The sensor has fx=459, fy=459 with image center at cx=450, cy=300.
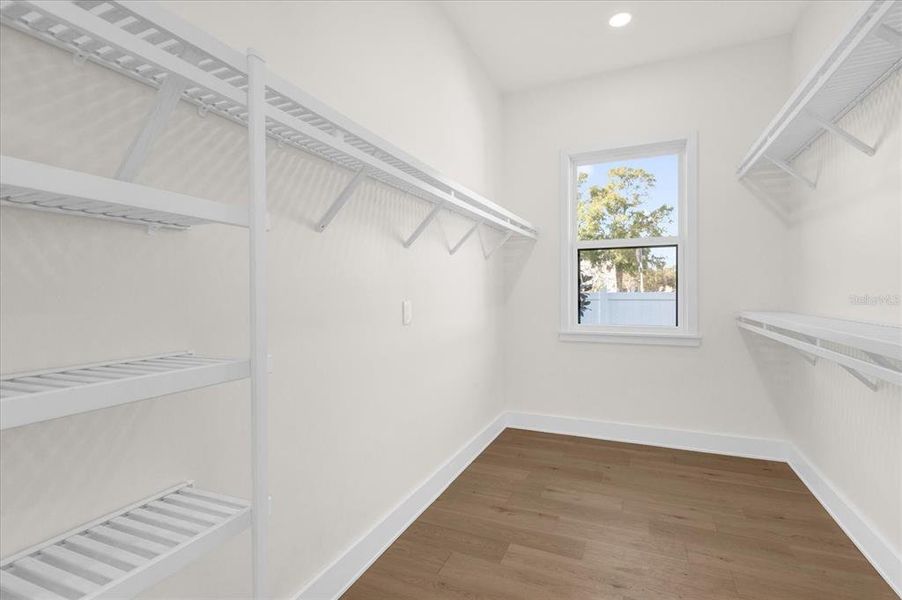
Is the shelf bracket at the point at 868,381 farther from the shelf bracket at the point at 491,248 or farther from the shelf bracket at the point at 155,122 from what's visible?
the shelf bracket at the point at 155,122

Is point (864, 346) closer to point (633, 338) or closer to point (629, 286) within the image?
point (633, 338)

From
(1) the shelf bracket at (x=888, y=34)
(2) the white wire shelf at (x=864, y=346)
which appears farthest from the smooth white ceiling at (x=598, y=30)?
(2) the white wire shelf at (x=864, y=346)

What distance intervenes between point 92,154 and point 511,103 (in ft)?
10.4

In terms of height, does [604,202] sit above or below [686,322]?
above

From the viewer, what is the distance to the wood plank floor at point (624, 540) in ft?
5.50

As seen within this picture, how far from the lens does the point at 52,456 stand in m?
0.85

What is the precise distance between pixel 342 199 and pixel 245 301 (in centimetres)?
45

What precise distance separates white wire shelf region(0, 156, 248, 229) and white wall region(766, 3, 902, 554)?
7.27ft

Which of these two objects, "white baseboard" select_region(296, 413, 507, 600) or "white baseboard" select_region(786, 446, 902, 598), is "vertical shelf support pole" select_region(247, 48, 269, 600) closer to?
"white baseboard" select_region(296, 413, 507, 600)

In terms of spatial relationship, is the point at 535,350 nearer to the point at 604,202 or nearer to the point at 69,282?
the point at 604,202

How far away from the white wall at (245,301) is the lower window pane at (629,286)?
1230mm

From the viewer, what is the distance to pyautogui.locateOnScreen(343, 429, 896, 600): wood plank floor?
1.68 metres

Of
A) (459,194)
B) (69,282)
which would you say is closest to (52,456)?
→ (69,282)

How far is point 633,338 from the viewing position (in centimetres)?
323
